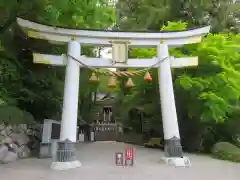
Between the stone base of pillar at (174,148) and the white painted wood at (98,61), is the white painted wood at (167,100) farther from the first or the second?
the white painted wood at (98,61)

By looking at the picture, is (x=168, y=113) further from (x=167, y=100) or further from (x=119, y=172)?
(x=119, y=172)

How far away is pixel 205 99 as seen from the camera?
11.2 metres

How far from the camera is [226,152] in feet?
35.9

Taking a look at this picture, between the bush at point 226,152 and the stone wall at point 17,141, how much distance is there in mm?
7485

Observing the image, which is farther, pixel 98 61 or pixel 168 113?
pixel 98 61

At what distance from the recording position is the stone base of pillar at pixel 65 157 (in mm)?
8255

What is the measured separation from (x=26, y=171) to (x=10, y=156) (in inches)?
93.4

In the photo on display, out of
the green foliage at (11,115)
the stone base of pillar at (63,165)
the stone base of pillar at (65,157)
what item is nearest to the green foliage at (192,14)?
the green foliage at (11,115)

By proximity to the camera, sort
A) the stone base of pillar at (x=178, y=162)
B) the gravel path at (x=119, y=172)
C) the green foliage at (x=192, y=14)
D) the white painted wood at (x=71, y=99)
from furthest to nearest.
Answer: the green foliage at (x=192, y=14) → the stone base of pillar at (x=178, y=162) → the white painted wood at (x=71, y=99) → the gravel path at (x=119, y=172)

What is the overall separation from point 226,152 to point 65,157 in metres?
6.29

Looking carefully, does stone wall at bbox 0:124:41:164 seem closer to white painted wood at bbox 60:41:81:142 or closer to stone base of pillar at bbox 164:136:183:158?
white painted wood at bbox 60:41:81:142

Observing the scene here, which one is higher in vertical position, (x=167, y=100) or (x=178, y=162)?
(x=167, y=100)

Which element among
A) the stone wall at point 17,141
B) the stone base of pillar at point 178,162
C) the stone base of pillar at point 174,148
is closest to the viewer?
the stone base of pillar at point 178,162

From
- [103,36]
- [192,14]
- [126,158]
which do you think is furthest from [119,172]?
[192,14]
